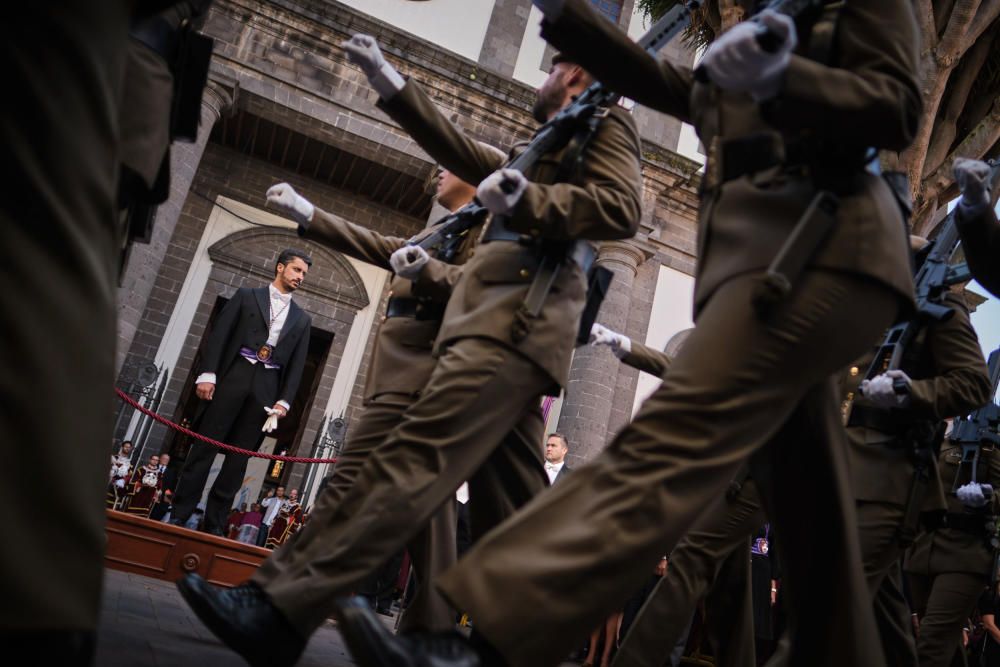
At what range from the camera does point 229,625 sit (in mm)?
2072

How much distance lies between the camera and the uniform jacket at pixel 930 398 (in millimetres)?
3461

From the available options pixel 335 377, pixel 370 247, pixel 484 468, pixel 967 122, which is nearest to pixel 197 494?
pixel 370 247

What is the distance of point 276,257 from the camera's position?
1402cm

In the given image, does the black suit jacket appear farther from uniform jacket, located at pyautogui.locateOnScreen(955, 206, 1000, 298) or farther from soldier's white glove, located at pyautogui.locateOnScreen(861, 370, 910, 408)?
uniform jacket, located at pyautogui.locateOnScreen(955, 206, 1000, 298)

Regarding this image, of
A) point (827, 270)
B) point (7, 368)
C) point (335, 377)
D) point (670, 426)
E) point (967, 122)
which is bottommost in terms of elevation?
point (7, 368)

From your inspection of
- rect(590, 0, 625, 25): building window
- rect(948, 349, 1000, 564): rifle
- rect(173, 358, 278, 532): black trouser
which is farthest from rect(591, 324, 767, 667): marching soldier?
rect(590, 0, 625, 25): building window

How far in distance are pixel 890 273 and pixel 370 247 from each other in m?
2.63

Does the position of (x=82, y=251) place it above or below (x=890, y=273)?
below

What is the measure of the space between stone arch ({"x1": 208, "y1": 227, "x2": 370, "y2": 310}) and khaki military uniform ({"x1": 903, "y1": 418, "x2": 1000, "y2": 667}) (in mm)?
10677

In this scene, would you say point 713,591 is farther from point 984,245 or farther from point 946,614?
point 946,614

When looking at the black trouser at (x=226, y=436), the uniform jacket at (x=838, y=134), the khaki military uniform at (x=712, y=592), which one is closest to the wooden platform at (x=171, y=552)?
the black trouser at (x=226, y=436)

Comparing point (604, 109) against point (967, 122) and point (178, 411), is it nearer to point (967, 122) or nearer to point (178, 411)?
point (967, 122)

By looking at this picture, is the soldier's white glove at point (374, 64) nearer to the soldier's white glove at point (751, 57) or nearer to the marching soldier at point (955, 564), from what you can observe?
the soldier's white glove at point (751, 57)

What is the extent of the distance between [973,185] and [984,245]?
0.27m
